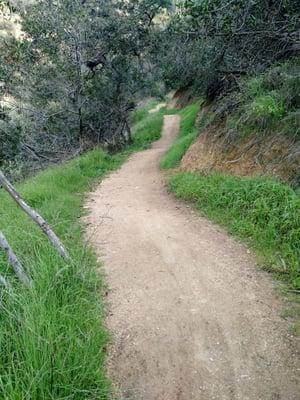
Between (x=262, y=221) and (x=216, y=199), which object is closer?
(x=262, y=221)

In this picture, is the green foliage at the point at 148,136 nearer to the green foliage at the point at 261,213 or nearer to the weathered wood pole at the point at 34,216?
the green foliage at the point at 261,213

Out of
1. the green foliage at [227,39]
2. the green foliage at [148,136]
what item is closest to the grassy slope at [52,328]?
the green foliage at [227,39]

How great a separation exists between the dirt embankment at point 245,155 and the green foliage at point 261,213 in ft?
1.00

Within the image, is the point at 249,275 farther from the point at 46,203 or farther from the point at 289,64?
the point at 289,64

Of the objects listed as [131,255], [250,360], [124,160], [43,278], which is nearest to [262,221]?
[131,255]

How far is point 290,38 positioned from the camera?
6305mm

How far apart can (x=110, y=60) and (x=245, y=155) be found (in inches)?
325

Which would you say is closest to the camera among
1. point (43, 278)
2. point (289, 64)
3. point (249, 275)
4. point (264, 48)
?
point (43, 278)

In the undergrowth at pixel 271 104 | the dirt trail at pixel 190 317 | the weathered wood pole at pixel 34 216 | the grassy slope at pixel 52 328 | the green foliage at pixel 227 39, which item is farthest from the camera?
the green foliage at pixel 227 39

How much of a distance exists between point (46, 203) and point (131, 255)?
254 cm

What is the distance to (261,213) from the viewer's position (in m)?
4.92

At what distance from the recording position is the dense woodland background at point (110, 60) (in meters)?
6.54

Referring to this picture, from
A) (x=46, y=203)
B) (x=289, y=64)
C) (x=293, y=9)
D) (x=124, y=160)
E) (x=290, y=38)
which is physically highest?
(x=293, y=9)

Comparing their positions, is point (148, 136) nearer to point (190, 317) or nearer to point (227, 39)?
point (227, 39)
